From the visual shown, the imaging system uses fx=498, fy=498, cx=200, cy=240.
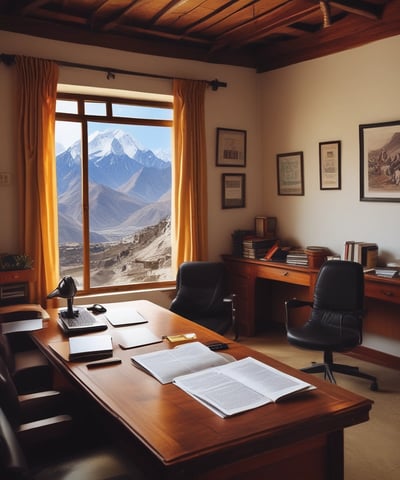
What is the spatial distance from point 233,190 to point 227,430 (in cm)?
391

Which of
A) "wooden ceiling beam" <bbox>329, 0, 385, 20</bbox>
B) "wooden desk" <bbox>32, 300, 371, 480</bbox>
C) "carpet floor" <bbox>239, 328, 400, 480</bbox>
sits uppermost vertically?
"wooden ceiling beam" <bbox>329, 0, 385, 20</bbox>

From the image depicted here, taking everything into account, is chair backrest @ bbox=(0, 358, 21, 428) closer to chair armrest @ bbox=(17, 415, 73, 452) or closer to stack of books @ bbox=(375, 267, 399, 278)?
chair armrest @ bbox=(17, 415, 73, 452)

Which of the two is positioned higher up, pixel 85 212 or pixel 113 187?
pixel 113 187

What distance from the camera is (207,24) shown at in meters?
4.47

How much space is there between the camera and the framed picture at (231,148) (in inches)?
206

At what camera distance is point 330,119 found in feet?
15.4

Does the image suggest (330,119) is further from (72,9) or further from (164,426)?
(164,426)

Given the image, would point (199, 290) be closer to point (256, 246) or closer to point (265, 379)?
point (256, 246)

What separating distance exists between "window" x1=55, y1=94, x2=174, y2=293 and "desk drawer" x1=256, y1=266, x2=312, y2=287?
1.00 metres

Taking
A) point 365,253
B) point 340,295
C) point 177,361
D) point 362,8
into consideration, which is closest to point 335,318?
point 340,295

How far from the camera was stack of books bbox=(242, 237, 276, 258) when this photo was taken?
16.6 feet

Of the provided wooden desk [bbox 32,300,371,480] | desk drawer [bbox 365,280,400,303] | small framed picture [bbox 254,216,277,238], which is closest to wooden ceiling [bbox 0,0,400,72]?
small framed picture [bbox 254,216,277,238]

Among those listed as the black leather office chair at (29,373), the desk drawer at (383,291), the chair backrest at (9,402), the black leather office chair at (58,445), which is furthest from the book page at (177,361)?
the desk drawer at (383,291)

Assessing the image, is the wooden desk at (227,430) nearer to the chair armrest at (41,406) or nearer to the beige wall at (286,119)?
the chair armrest at (41,406)
